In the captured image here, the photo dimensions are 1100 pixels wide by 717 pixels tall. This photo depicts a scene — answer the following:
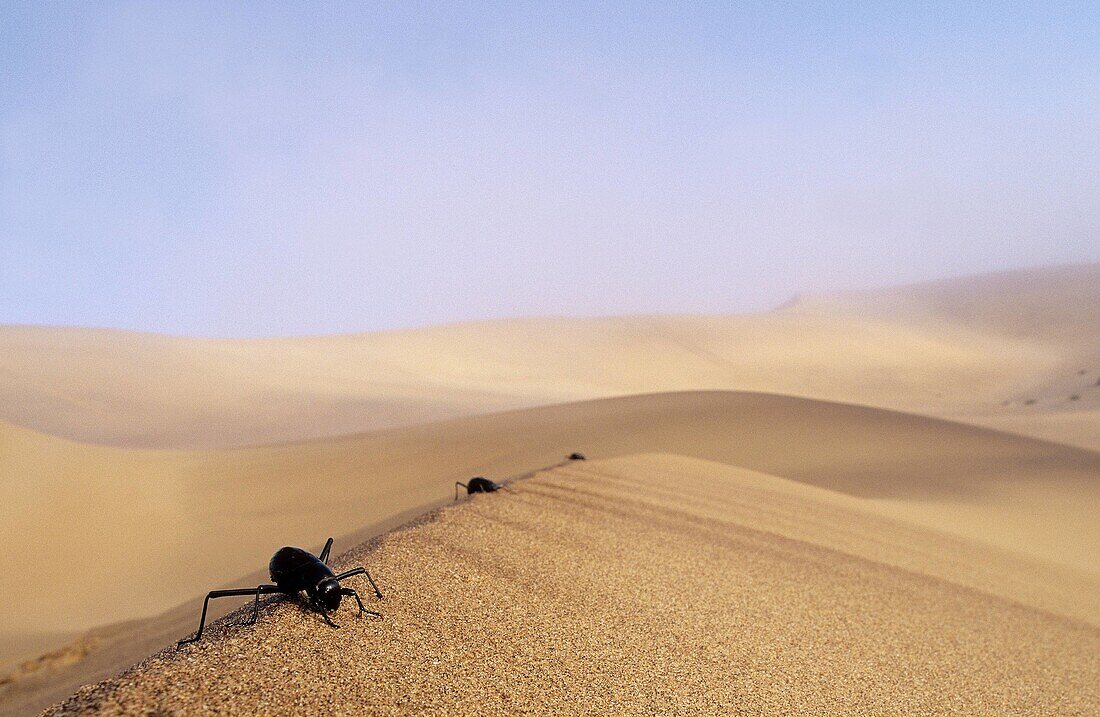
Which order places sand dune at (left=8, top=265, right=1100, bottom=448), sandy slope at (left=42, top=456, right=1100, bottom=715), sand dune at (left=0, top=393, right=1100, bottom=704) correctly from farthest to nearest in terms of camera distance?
sand dune at (left=8, top=265, right=1100, bottom=448) → sand dune at (left=0, top=393, right=1100, bottom=704) → sandy slope at (left=42, top=456, right=1100, bottom=715)

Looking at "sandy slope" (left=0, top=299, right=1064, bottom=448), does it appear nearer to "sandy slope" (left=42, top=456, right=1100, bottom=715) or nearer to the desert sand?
the desert sand

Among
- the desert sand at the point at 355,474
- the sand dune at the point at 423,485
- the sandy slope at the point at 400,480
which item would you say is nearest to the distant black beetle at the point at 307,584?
the desert sand at the point at 355,474

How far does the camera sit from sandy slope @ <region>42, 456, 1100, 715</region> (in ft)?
5.31

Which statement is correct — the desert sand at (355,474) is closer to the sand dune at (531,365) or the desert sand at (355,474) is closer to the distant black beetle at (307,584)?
the sand dune at (531,365)

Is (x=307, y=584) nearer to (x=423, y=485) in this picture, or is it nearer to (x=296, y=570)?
(x=296, y=570)

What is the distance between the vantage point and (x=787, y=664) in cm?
215

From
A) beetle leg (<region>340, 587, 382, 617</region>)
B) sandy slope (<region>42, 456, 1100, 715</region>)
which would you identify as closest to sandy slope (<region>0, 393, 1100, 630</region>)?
sandy slope (<region>42, 456, 1100, 715</region>)

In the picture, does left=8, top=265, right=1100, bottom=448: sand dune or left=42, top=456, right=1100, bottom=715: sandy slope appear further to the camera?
left=8, top=265, right=1100, bottom=448: sand dune

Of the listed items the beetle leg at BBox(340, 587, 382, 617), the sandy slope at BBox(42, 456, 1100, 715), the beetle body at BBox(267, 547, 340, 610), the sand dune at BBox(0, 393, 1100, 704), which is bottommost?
the sand dune at BBox(0, 393, 1100, 704)

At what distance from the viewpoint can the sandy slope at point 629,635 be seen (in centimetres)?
162

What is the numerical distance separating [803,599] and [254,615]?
193 centimetres

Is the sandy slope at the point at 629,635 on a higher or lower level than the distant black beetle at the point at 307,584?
lower

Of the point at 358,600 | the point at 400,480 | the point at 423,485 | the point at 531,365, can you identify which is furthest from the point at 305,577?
the point at 531,365

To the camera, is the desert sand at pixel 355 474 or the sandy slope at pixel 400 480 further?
the sandy slope at pixel 400 480
